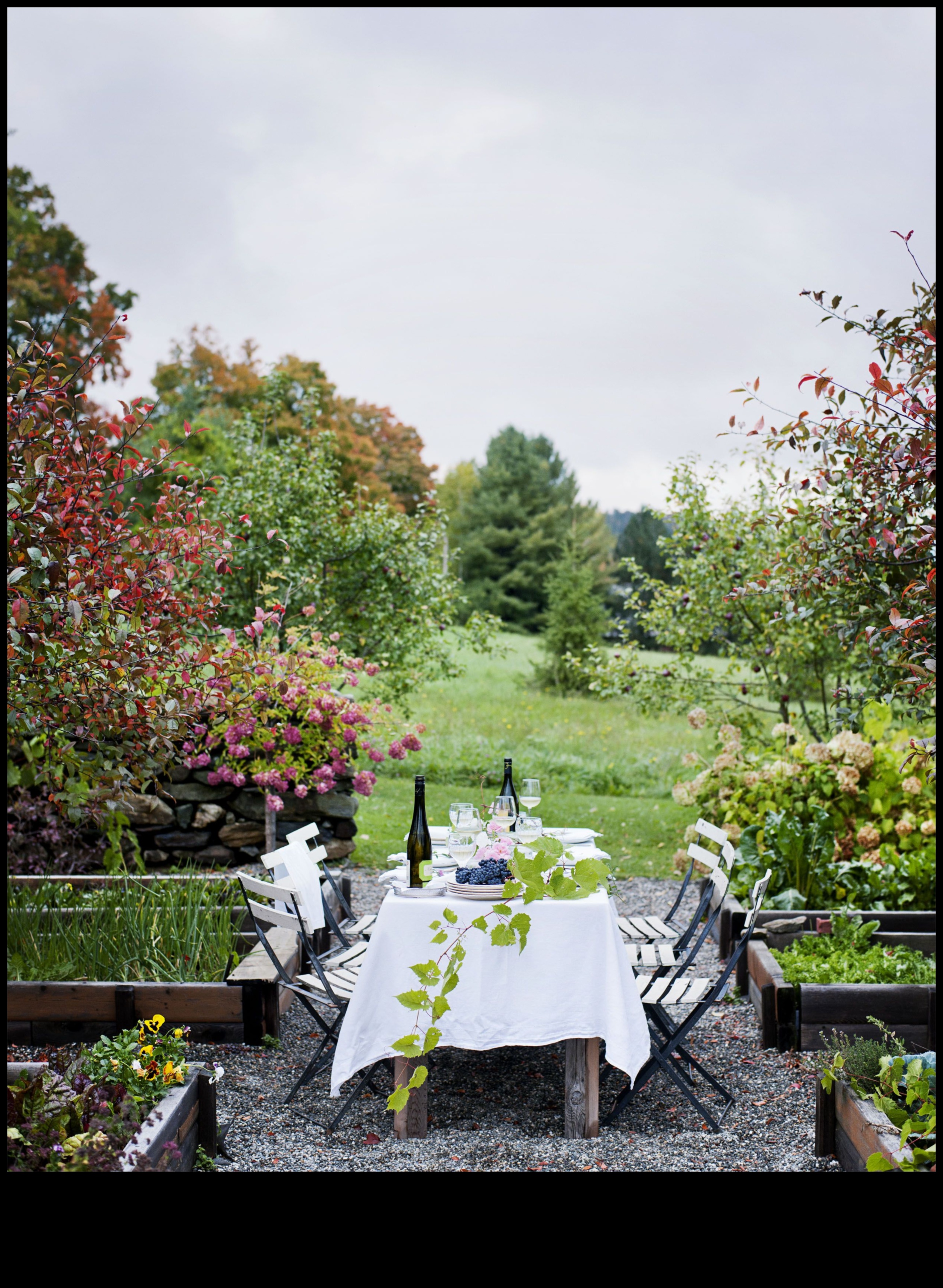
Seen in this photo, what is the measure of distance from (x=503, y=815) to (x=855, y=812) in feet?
7.53

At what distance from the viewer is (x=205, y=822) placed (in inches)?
231

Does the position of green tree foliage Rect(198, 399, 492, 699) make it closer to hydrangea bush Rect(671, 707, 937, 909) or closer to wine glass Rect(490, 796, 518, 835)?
hydrangea bush Rect(671, 707, 937, 909)

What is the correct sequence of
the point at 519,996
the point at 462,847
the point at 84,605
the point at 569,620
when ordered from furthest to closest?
the point at 569,620, the point at 462,847, the point at 519,996, the point at 84,605


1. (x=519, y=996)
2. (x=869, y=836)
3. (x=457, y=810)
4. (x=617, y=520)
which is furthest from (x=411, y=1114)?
(x=617, y=520)

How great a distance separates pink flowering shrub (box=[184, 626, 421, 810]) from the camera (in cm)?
528

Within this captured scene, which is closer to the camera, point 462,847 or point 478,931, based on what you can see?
point 478,931

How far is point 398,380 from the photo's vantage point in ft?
64.2

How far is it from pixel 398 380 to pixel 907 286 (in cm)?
1756

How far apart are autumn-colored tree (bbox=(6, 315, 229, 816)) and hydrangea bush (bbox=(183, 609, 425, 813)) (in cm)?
244

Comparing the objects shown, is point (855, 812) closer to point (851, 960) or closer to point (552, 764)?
point (851, 960)

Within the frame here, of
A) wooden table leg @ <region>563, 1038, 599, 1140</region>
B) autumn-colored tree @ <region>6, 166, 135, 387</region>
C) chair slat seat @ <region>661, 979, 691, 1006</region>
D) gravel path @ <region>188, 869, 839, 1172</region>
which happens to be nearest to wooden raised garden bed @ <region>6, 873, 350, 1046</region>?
gravel path @ <region>188, 869, 839, 1172</region>

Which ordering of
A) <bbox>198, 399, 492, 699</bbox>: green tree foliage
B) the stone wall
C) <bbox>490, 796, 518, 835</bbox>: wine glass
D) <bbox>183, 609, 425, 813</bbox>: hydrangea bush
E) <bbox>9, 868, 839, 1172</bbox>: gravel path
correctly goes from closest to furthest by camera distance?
1. <bbox>9, 868, 839, 1172</bbox>: gravel path
2. <bbox>490, 796, 518, 835</bbox>: wine glass
3. <bbox>183, 609, 425, 813</bbox>: hydrangea bush
4. the stone wall
5. <bbox>198, 399, 492, 699</bbox>: green tree foliage
